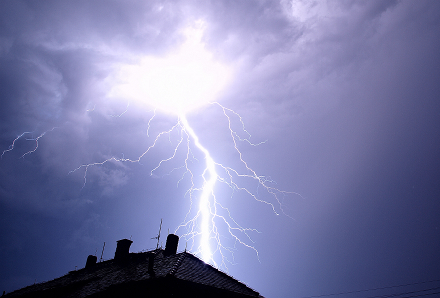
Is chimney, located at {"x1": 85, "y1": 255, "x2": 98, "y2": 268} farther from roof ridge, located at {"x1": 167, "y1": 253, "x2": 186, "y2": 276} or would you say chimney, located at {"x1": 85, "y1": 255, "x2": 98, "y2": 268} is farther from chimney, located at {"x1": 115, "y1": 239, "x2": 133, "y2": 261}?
roof ridge, located at {"x1": 167, "y1": 253, "x2": 186, "y2": 276}

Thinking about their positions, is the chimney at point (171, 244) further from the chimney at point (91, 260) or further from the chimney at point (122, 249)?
the chimney at point (91, 260)

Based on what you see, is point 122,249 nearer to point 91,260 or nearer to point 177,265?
point 91,260

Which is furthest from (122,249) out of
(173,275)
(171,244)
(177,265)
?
(173,275)

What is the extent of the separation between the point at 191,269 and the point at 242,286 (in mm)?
3044

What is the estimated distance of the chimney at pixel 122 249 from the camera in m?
17.8

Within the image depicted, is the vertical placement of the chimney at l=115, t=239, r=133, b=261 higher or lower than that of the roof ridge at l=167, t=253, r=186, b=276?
higher

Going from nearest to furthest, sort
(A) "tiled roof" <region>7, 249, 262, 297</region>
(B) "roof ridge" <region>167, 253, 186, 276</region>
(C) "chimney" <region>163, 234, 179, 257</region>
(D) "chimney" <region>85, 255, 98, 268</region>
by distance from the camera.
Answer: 1. (B) "roof ridge" <region>167, 253, 186, 276</region>
2. (A) "tiled roof" <region>7, 249, 262, 297</region>
3. (C) "chimney" <region>163, 234, 179, 257</region>
4. (D) "chimney" <region>85, 255, 98, 268</region>

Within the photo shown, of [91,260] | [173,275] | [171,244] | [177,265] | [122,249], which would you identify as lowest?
[173,275]

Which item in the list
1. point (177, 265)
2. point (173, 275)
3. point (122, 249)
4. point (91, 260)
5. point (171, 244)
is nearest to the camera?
point (173, 275)

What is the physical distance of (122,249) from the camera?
18.1 m

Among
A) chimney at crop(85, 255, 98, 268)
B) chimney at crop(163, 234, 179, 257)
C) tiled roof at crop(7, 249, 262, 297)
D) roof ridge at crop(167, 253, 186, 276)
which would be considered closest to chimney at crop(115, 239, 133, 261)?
tiled roof at crop(7, 249, 262, 297)

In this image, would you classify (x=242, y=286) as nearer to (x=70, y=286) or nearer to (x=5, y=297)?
(x=70, y=286)

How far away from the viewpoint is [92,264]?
20.8m

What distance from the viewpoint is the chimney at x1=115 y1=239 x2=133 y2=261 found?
1783 cm
